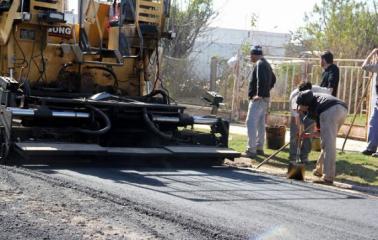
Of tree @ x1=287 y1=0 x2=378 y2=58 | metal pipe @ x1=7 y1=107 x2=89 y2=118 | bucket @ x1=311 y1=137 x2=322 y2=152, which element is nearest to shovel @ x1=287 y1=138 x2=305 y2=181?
bucket @ x1=311 y1=137 x2=322 y2=152

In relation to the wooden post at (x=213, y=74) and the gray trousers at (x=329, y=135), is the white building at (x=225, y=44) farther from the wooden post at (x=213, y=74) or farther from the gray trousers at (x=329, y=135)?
A: the gray trousers at (x=329, y=135)

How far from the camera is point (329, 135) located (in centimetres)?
936

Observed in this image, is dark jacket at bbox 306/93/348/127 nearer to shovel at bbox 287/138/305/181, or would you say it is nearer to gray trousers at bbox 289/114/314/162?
shovel at bbox 287/138/305/181

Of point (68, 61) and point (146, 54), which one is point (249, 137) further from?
point (68, 61)

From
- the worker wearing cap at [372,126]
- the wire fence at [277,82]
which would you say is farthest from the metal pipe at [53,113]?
the wire fence at [277,82]

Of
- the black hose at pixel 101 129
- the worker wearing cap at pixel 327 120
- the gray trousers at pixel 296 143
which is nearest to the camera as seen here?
the black hose at pixel 101 129

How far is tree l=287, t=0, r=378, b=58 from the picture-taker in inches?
882

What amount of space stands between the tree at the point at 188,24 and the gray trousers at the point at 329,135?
53.2ft

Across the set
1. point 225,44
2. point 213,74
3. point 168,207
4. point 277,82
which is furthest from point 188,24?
point 168,207

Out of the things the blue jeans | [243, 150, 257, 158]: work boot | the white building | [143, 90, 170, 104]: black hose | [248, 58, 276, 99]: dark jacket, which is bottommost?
[243, 150, 257, 158]: work boot

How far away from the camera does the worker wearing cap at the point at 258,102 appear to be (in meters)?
11.5

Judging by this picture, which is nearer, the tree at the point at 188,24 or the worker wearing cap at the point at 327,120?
the worker wearing cap at the point at 327,120

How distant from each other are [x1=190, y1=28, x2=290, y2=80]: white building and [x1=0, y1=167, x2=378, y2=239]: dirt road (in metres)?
16.8

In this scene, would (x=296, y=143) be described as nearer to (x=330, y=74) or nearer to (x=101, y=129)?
(x=330, y=74)
